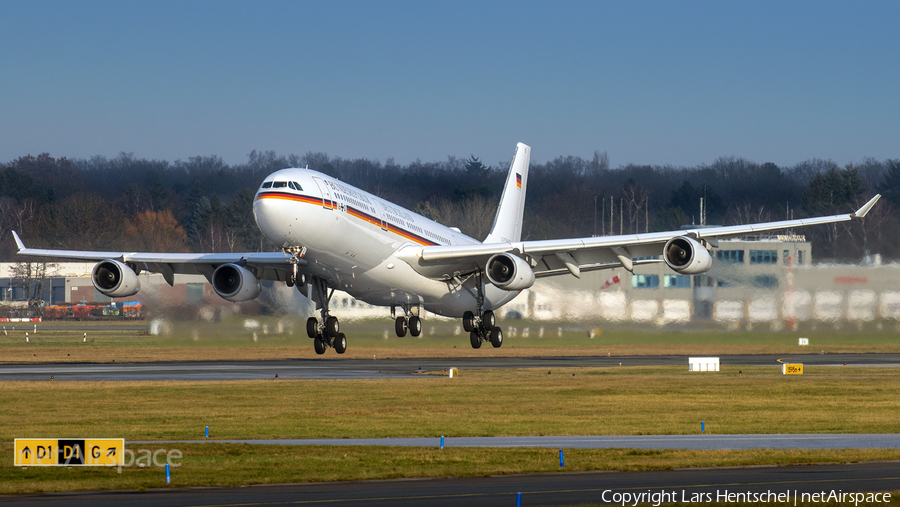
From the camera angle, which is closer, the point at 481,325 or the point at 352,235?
the point at 352,235

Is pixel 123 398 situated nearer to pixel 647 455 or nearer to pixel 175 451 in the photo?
pixel 175 451

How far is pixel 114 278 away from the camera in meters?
50.5

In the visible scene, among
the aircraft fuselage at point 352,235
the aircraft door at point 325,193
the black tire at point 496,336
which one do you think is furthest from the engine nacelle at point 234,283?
the black tire at point 496,336

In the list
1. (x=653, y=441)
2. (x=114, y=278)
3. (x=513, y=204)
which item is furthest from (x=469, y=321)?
(x=114, y=278)

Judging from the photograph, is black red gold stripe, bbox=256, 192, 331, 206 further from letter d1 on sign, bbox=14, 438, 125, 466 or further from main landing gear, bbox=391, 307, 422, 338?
letter d1 on sign, bbox=14, 438, 125, 466

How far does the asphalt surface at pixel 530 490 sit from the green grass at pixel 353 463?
102 cm

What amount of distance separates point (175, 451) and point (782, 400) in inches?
1223

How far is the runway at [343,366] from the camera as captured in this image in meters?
64.3

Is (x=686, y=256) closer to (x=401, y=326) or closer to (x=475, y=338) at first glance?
(x=475, y=338)

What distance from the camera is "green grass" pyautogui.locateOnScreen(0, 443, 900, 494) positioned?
28625 millimetres

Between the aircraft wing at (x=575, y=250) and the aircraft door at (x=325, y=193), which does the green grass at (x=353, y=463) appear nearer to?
the aircraft door at (x=325, y=193)

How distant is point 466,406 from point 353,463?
1807 cm

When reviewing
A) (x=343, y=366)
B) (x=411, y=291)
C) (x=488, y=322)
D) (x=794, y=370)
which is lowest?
(x=794, y=370)

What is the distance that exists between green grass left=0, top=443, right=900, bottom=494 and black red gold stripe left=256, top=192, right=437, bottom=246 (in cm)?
938
